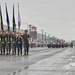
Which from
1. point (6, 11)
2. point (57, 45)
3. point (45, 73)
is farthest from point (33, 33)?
point (45, 73)

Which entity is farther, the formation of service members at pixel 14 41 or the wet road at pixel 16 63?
the formation of service members at pixel 14 41

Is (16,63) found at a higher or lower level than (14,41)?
lower

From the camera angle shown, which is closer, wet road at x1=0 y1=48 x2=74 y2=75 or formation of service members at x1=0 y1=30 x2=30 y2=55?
wet road at x1=0 y1=48 x2=74 y2=75

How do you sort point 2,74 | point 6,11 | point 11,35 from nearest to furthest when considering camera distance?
point 2,74 < point 11,35 < point 6,11

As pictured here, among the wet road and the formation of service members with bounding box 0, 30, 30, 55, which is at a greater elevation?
the formation of service members with bounding box 0, 30, 30, 55

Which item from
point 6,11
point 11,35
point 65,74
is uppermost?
point 6,11

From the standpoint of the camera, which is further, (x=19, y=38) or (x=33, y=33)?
(x=33, y=33)

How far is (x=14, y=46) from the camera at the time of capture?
3634 cm

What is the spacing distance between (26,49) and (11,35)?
6.93 ft

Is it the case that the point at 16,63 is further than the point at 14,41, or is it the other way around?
the point at 14,41

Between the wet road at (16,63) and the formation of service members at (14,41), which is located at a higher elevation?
the formation of service members at (14,41)

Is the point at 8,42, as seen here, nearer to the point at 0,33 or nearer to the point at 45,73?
the point at 0,33

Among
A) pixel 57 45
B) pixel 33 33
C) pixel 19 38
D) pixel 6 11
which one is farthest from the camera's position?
pixel 33 33

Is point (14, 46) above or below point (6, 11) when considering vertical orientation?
below
